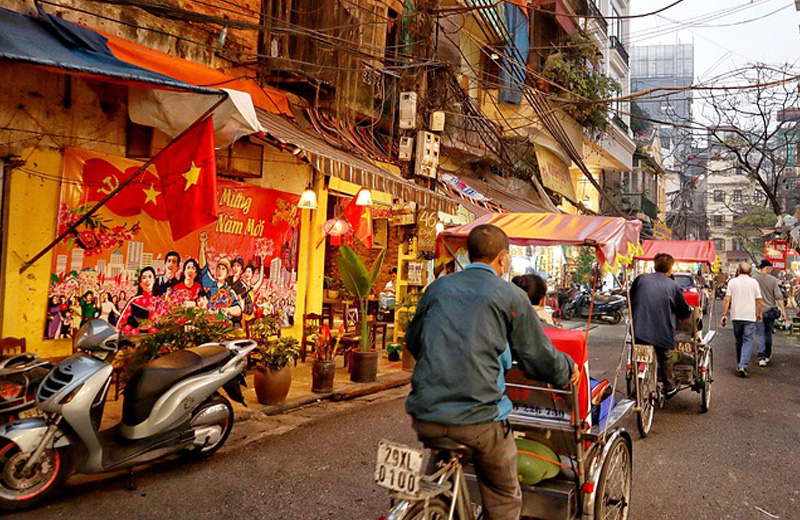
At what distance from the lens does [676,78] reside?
201 feet

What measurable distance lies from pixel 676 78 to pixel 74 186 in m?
66.9

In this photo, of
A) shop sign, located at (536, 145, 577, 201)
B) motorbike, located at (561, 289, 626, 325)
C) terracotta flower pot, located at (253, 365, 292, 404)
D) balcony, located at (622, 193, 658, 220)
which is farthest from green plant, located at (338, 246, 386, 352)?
balcony, located at (622, 193, 658, 220)

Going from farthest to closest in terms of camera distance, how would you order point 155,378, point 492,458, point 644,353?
point 644,353
point 155,378
point 492,458

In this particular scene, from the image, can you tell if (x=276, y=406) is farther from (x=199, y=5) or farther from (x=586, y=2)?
(x=586, y=2)

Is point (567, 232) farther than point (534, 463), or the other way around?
point (567, 232)

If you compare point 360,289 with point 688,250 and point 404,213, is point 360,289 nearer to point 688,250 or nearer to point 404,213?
point 404,213

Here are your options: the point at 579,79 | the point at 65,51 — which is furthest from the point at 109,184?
the point at 579,79

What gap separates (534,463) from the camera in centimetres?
350

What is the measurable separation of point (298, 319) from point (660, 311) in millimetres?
6203

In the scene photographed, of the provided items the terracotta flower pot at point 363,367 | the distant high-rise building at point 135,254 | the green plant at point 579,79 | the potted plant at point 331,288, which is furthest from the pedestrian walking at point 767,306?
the distant high-rise building at point 135,254

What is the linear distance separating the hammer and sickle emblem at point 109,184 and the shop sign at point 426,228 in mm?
6866

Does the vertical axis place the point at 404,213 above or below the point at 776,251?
below

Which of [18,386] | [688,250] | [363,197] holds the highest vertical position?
[363,197]

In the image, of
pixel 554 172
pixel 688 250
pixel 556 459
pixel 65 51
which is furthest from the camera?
pixel 554 172
